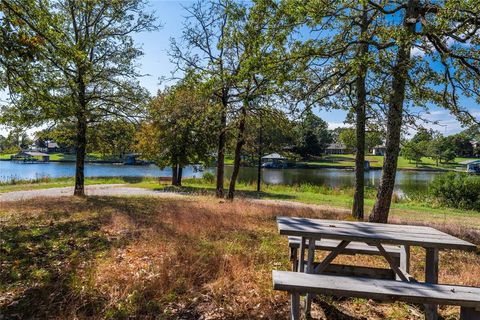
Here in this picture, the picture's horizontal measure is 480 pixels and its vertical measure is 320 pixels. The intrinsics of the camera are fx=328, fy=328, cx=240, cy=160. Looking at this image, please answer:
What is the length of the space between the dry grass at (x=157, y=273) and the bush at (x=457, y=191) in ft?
49.4

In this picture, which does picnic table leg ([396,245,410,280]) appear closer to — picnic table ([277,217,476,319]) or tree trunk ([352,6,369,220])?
picnic table ([277,217,476,319])

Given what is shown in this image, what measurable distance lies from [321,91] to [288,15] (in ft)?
7.46

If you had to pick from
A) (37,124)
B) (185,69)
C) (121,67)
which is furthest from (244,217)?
(37,124)

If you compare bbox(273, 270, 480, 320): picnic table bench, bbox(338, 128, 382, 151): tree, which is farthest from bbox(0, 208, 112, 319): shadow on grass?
bbox(338, 128, 382, 151): tree

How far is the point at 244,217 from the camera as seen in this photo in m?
8.27

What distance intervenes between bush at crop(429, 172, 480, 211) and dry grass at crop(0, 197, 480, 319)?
15065 millimetres

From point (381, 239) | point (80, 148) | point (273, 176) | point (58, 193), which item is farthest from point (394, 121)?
point (273, 176)

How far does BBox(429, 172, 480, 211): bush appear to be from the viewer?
18.2m

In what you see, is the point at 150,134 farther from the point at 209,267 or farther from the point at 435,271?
the point at 435,271

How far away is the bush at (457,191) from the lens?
1823 cm

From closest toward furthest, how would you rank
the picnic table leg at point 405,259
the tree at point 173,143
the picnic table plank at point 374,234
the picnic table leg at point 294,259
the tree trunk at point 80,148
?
the picnic table plank at point 374,234
the picnic table leg at point 405,259
the picnic table leg at point 294,259
the tree trunk at point 80,148
the tree at point 173,143

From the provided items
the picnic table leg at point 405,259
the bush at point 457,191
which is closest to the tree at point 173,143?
the bush at point 457,191

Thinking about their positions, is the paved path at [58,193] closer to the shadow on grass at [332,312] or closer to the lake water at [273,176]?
the lake water at [273,176]

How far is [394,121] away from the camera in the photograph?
22.6ft
